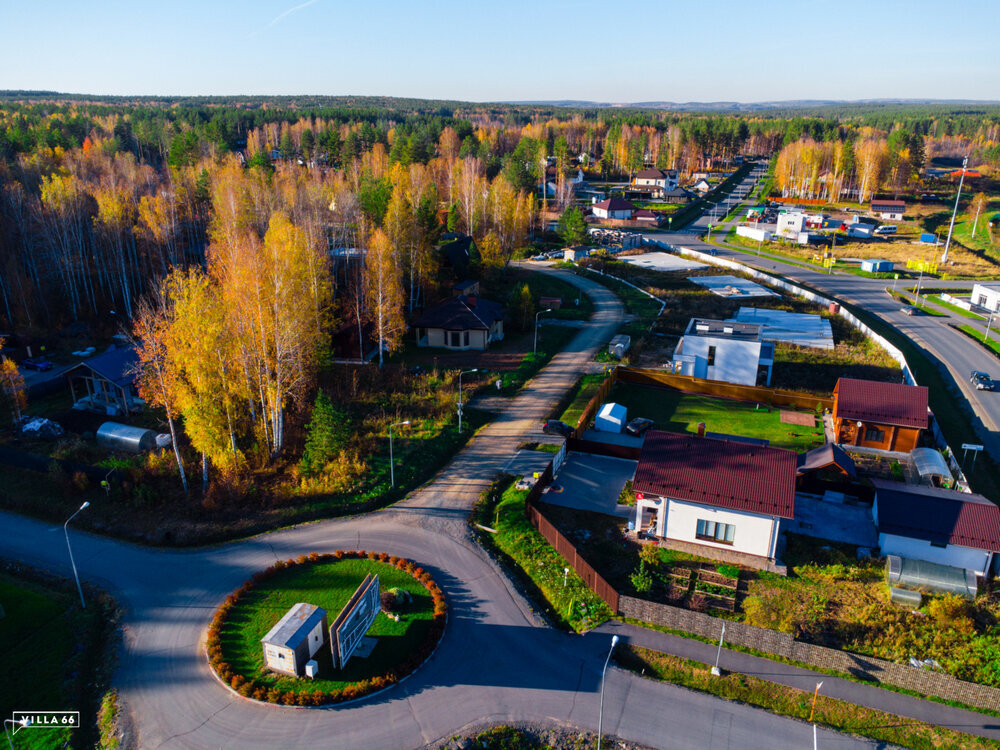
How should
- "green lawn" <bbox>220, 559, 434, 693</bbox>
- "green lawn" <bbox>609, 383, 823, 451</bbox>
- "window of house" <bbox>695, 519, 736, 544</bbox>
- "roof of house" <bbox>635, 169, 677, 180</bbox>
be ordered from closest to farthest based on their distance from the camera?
1. "green lawn" <bbox>220, 559, 434, 693</bbox>
2. "window of house" <bbox>695, 519, 736, 544</bbox>
3. "green lawn" <bbox>609, 383, 823, 451</bbox>
4. "roof of house" <bbox>635, 169, 677, 180</bbox>

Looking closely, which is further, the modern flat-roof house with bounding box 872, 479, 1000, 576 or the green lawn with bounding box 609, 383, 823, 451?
the green lawn with bounding box 609, 383, 823, 451

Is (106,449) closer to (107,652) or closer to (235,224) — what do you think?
(107,652)

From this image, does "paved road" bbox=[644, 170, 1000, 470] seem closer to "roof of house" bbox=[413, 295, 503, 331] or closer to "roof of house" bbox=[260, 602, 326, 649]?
"roof of house" bbox=[413, 295, 503, 331]

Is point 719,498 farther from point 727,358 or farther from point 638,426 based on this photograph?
point 727,358

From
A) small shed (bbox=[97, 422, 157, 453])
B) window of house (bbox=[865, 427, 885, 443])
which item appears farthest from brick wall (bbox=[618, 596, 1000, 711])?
small shed (bbox=[97, 422, 157, 453])

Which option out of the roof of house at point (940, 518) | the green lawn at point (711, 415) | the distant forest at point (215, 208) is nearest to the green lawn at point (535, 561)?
the green lawn at point (711, 415)

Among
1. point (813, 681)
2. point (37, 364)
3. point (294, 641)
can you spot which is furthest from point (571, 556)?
point (37, 364)

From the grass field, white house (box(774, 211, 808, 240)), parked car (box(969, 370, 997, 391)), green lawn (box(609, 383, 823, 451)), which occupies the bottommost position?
the grass field

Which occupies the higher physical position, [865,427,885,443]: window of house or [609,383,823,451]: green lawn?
[865,427,885,443]: window of house
